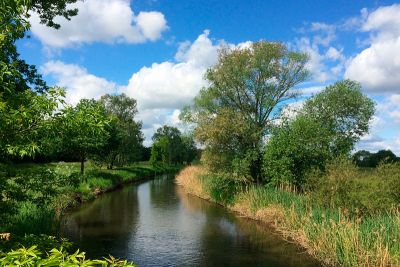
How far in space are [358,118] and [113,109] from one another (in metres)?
49.4

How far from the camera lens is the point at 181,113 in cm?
4266

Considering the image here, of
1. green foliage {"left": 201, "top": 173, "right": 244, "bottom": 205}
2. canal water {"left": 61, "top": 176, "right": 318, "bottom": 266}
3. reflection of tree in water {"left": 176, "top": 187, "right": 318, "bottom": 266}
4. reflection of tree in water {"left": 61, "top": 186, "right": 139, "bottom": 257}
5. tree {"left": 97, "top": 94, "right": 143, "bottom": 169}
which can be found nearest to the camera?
reflection of tree in water {"left": 176, "top": 187, "right": 318, "bottom": 266}

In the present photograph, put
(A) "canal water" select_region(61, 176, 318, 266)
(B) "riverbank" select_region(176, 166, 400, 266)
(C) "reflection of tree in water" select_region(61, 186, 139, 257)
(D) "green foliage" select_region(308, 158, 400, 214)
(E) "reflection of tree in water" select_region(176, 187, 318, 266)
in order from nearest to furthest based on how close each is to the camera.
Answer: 1. (B) "riverbank" select_region(176, 166, 400, 266)
2. (E) "reflection of tree in water" select_region(176, 187, 318, 266)
3. (A) "canal water" select_region(61, 176, 318, 266)
4. (D) "green foliage" select_region(308, 158, 400, 214)
5. (C) "reflection of tree in water" select_region(61, 186, 139, 257)

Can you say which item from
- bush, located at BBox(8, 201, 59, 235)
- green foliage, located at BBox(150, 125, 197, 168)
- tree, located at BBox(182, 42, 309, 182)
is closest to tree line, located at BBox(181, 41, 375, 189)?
tree, located at BBox(182, 42, 309, 182)

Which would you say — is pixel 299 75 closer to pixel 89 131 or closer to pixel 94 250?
pixel 94 250

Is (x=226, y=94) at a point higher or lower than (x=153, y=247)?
higher

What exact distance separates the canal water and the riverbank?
70 centimetres

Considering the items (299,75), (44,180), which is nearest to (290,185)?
(299,75)

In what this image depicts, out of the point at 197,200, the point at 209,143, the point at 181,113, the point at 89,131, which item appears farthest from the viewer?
the point at 181,113

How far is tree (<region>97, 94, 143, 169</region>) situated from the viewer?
54.9 meters

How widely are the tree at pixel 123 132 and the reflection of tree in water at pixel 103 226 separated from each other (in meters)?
19.4

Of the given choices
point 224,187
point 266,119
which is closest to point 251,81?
point 266,119

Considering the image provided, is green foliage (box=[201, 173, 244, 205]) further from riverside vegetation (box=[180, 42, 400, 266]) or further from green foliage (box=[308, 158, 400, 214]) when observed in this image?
green foliage (box=[308, 158, 400, 214])

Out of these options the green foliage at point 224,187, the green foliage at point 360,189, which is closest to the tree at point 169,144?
the green foliage at point 224,187
